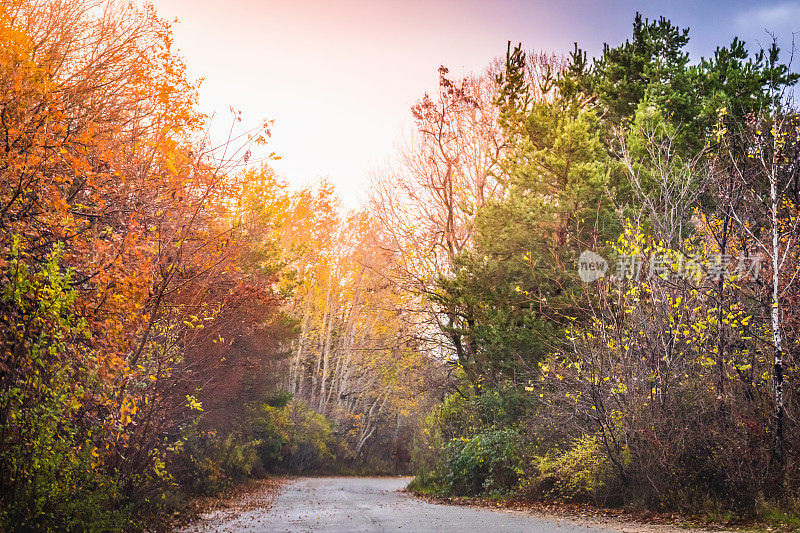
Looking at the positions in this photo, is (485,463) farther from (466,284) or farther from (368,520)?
(368,520)

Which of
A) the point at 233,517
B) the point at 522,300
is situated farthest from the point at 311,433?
the point at 233,517

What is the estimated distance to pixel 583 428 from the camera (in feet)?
47.2

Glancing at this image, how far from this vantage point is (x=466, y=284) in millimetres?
20016

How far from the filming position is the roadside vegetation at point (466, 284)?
8102mm

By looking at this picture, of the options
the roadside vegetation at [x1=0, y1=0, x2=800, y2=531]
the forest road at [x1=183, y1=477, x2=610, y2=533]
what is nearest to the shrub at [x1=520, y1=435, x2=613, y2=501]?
the roadside vegetation at [x1=0, y1=0, x2=800, y2=531]

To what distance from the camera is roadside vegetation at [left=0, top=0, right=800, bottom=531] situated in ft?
26.6

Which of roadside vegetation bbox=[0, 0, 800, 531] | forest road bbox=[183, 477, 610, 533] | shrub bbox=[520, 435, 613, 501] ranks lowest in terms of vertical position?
forest road bbox=[183, 477, 610, 533]

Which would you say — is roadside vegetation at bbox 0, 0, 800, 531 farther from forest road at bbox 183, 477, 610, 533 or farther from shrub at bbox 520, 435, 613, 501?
forest road at bbox 183, 477, 610, 533

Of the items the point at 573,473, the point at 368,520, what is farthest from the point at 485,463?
the point at 368,520

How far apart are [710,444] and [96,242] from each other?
10298 millimetres

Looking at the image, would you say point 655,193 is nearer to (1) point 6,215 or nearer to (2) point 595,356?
(2) point 595,356

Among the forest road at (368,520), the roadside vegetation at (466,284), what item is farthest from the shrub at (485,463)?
the forest road at (368,520)

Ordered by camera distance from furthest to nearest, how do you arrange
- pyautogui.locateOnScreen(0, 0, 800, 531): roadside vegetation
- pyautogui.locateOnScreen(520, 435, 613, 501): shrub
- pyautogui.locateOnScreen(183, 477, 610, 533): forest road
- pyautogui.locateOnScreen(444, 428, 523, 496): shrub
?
pyautogui.locateOnScreen(444, 428, 523, 496): shrub, pyautogui.locateOnScreen(520, 435, 613, 501): shrub, pyautogui.locateOnScreen(183, 477, 610, 533): forest road, pyautogui.locateOnScreen(0, 0, 800, 531): roadside vegetation

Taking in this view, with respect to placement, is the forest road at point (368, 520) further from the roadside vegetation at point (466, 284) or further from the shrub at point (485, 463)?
the shrub at point (485, 463)
